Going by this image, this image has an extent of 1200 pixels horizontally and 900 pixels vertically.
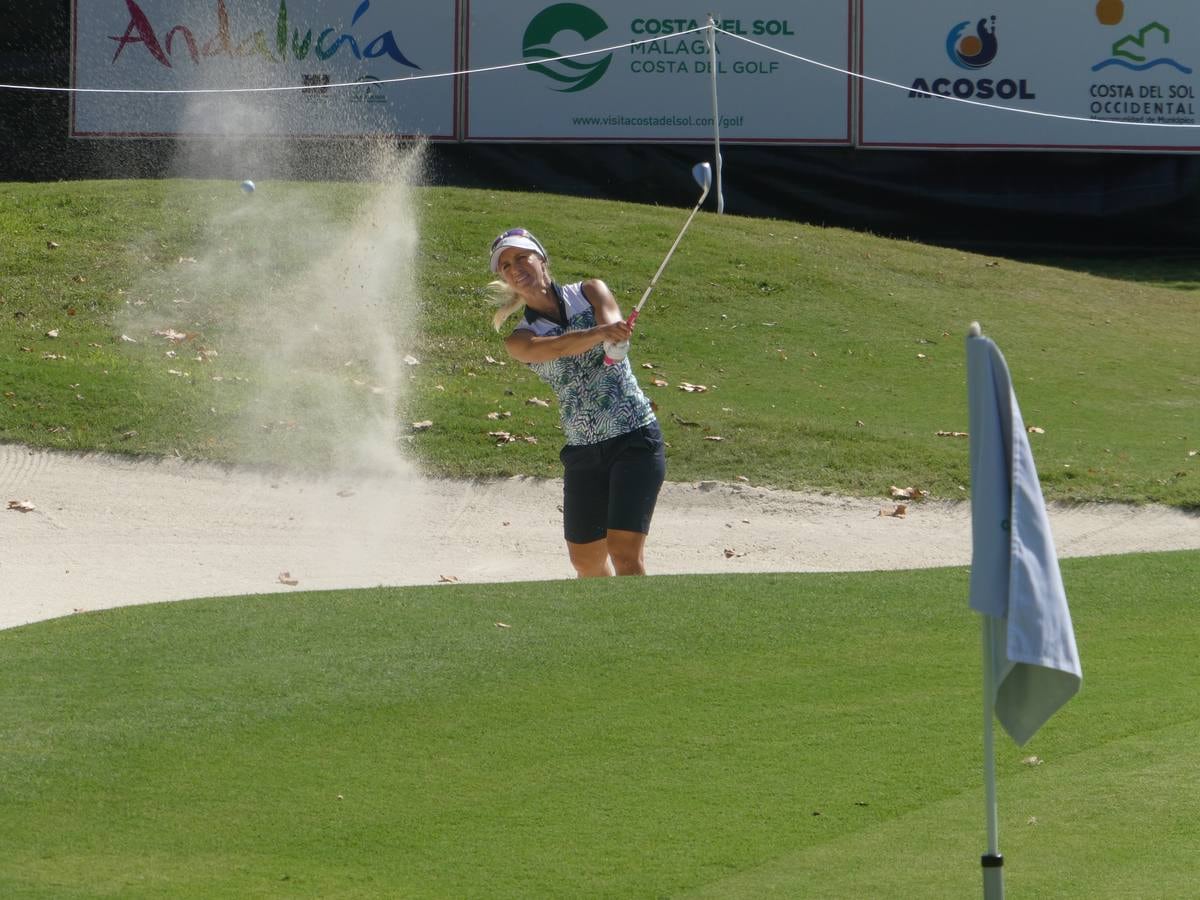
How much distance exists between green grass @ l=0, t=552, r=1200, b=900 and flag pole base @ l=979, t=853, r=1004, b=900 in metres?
0.53

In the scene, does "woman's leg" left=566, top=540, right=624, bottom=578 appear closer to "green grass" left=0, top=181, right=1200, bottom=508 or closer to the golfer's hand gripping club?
the golfer's hand gripping club

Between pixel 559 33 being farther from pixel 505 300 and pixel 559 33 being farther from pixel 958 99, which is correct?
pixel 505 300

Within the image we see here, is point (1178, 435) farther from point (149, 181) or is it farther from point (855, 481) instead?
point (149, 181)

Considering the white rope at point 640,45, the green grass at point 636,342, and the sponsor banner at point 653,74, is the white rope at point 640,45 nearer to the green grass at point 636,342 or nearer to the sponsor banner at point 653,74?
the sponsor banner at point 653,74

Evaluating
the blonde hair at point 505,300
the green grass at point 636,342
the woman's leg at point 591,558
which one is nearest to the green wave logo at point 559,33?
the green grass at point 636,342

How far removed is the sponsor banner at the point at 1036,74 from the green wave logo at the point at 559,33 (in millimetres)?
3505

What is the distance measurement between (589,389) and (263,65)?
15484mm

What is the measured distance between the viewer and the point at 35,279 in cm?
1595

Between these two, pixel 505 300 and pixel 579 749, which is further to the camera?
pixel 505 300

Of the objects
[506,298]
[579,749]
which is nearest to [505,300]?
[506,298]

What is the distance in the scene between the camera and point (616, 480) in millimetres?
7156

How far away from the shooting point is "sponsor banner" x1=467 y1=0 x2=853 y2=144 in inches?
846

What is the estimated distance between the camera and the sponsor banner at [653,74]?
21500 mm

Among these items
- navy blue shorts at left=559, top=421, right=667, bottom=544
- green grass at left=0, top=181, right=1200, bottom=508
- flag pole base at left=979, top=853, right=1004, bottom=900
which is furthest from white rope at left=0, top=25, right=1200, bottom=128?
flag pole base at left=979, top=853, right=1004, bottom=900
